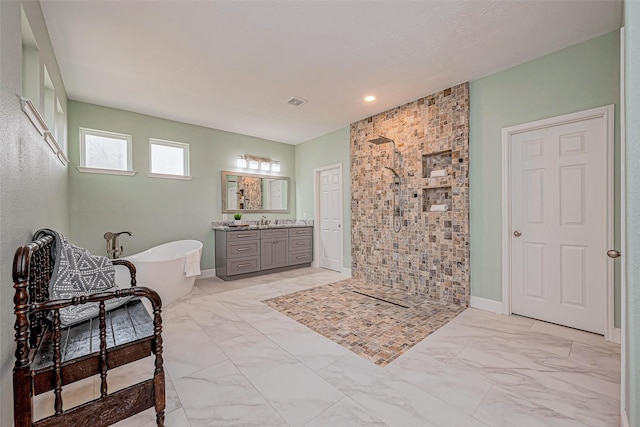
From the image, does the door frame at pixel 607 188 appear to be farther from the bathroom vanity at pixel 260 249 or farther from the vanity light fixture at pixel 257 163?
the vanity light fixture at pixel 257 163

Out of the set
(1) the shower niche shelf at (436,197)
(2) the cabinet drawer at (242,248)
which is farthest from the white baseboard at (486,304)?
(2) the cabinet drawer at (242,248)

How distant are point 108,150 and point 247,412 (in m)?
4.09

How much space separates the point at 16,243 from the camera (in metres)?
1.35

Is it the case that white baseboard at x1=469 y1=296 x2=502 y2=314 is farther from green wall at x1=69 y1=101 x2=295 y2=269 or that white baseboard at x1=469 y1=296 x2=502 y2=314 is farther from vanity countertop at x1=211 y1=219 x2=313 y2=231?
green wall at x1=69 y1=101 x2=295 y2=269

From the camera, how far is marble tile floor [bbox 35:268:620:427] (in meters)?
1.53

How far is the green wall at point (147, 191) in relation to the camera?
12.1ft

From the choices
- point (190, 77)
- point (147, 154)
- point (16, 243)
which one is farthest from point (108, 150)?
point (16, 243)

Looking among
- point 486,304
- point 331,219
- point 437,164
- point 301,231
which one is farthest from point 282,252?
point 486,304

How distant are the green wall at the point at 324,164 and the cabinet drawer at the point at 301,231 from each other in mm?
295

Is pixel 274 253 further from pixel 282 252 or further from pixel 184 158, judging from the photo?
pixel 184 158

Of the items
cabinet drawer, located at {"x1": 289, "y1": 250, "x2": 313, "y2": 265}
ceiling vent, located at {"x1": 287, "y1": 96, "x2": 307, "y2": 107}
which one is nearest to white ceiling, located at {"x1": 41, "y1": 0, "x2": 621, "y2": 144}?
ceiling vent, located at {"x1": 287, "y1": 96, "x2": 307, "y2": 107}

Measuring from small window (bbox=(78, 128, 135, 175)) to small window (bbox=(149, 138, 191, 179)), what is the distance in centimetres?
31

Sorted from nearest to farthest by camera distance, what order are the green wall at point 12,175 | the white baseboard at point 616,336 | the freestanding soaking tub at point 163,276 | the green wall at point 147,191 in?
the green wall at point 12,175 < the white baseboard at point 616,336 < the freestanding soaking tub at point 163,276 < the green wall at point 147,191

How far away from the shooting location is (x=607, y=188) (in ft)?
7.75
